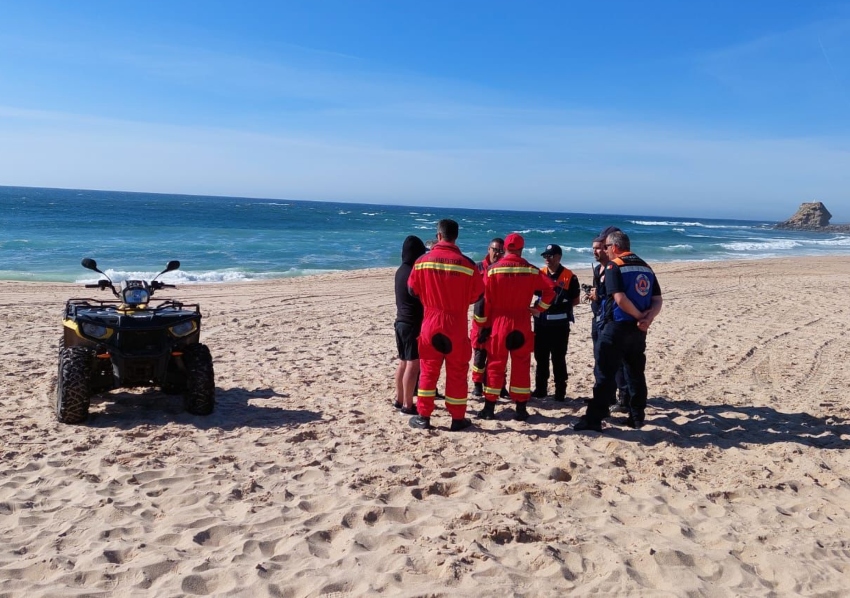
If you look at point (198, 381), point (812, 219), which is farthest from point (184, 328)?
point (812, 219)

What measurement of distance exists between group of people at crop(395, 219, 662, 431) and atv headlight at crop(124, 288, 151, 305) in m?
2.12

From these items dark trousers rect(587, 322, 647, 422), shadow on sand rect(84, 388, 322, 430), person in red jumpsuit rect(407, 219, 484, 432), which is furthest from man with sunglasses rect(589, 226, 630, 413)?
shadow on sand rect(84, 388, 322, 430)

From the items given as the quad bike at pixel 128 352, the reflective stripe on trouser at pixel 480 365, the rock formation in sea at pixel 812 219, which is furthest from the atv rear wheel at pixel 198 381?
the rock formation in sea at pixel 812 219

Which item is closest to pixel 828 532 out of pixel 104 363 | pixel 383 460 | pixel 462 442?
pixel 462 442

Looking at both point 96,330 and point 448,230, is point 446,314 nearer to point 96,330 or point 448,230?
point 448,230

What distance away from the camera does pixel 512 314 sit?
18.2 ft

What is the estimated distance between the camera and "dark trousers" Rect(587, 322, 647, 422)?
5.19 metres

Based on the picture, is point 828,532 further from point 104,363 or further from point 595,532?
point 104,363

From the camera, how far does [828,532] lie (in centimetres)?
370

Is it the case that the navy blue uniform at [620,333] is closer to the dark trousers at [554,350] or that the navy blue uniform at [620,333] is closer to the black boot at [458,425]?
the dark trousers at [554,350]

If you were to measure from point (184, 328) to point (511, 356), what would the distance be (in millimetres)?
2711

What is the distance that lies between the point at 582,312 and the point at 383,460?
8124 mm

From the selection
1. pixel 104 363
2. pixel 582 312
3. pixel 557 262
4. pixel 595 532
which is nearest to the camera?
pixel 595 532

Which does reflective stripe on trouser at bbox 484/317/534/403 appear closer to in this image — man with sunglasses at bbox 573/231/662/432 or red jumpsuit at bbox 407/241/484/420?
red jumpsuit at bbox 407/241/484/420
